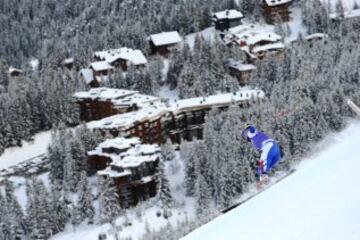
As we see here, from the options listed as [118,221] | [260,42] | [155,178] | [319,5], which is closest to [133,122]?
[155,178]

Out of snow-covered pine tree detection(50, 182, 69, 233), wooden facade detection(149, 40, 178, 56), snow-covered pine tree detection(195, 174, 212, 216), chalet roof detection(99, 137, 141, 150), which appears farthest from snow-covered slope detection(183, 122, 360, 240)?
wooden facade detection(149, 40, 178, 56)

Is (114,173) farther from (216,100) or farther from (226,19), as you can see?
(226,19)

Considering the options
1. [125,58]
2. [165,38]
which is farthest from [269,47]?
[125,58]

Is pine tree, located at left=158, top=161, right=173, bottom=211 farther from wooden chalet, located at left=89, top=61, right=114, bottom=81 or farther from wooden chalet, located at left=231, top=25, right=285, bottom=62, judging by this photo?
wooden chalet, located at left=89, top=61, right=114, bottom=81

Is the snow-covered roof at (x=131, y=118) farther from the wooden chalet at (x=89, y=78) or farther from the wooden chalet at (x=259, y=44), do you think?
the wooden chalet at (x=259, y=44)

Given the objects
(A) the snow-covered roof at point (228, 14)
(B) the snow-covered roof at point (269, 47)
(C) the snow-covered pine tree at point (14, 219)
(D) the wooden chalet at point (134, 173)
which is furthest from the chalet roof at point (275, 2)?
(C) the snow-covered pine tree at point (14, 219)

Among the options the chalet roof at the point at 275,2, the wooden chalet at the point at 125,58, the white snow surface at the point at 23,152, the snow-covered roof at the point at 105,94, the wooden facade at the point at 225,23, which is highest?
the chalet roof at the point at 275,2
